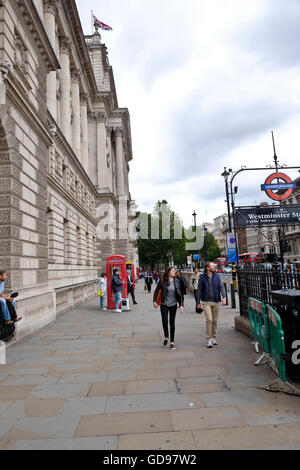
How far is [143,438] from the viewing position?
3.29 meters

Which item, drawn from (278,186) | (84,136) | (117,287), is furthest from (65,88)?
(278,186)

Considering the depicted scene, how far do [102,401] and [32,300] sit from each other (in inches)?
234

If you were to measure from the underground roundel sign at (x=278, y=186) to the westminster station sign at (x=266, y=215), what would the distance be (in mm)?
456

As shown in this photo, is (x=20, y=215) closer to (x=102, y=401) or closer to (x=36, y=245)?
(x=36, y=245)

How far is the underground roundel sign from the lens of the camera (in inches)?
445

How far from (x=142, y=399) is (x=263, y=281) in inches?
156

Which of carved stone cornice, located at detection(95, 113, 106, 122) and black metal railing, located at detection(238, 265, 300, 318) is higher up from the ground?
carved stone cornice, located at detection(95, 113, 106, 122)

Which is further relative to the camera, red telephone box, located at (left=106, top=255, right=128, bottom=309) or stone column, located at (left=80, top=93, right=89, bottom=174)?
stone column, located at (left=80, top=93, right=89, bottom=174)

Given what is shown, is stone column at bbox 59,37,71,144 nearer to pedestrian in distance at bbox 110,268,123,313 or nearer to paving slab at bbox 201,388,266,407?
pedestrian in distance at bbox 110,268,123,313

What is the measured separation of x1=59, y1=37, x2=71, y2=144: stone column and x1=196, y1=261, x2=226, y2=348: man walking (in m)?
16.2

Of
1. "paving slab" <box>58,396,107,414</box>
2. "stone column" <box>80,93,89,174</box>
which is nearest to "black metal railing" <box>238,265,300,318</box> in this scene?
"paving slab" <box>58,396,107,414</box>

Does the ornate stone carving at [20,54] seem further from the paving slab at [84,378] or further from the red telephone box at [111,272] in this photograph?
the red telephone box at [111,272]
